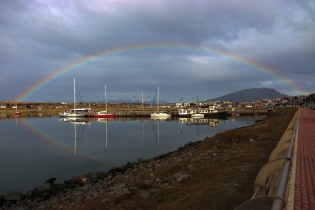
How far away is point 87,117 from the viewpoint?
8794 centimetres

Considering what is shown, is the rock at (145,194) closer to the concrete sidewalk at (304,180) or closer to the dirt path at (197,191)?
the dirt path at (197,191)

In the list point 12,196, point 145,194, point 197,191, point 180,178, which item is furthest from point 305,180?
point 12,196

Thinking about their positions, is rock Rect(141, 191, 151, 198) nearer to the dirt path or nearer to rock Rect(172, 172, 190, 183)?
the dirt path

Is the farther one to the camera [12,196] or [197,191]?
[12,196]

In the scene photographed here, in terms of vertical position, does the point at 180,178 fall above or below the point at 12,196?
above

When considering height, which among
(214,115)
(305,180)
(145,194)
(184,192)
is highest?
(305,180)

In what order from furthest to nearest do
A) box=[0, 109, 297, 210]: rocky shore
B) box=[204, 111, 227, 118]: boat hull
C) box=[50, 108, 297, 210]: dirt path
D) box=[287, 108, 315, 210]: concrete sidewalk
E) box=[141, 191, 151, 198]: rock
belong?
box=[204, 111, 227, 118]: boat hull < box=[141, 191, 151, 198]: rock < box=[0, 109, 297, 210]: rocky shore < box=[50, 108, 297, 210]: dirt path < box=[287, 108, 315, 210]: concrete sidewalk

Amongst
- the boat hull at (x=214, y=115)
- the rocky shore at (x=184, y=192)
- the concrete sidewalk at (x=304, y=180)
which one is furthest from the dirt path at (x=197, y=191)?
the boat hull at (x=214, y=115)

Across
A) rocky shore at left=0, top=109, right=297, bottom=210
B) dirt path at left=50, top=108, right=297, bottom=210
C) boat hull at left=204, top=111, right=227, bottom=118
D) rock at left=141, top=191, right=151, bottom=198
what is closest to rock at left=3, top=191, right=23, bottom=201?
rocky shore at left=0, top=109, right=297, bottom=210

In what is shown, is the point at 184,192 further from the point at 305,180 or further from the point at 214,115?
the point at 214,115

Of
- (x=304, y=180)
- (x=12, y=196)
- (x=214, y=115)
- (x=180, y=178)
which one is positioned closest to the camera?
(x=304, y=180)

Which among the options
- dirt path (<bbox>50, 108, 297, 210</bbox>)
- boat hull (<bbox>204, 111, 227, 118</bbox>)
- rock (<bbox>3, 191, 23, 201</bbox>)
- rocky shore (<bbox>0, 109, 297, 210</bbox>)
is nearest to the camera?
dirt path (<bbox>50, 108, 297, 210</bbox>)

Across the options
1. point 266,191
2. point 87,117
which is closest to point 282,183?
point 266,191

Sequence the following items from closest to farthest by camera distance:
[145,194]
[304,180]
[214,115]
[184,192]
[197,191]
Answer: [304,180] < [197,191] < [184,192] < [145,194] < [214,115]
